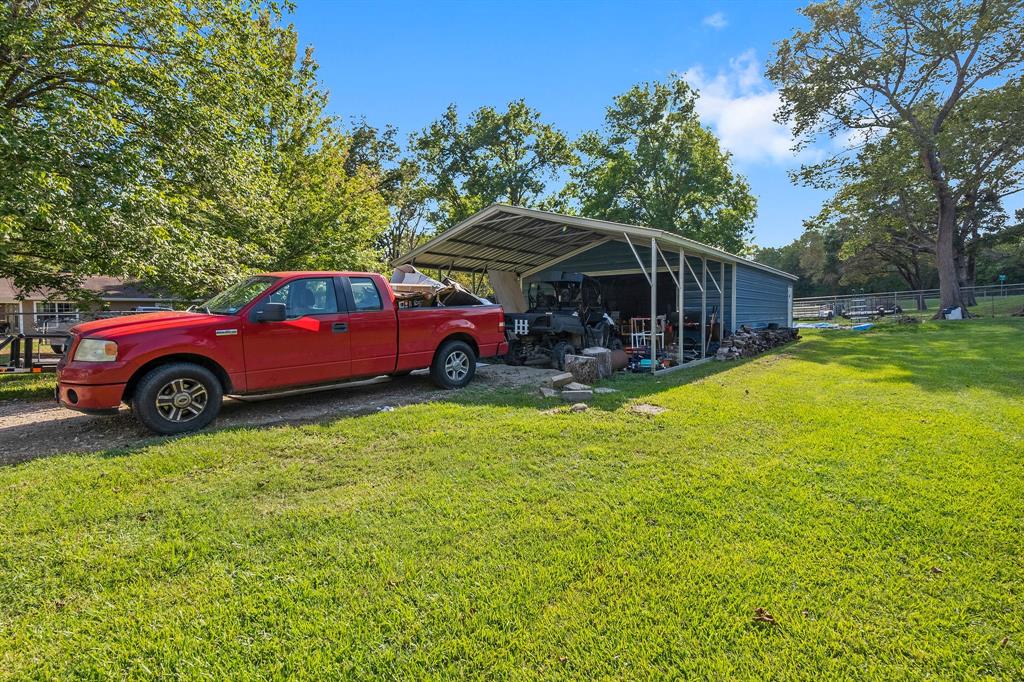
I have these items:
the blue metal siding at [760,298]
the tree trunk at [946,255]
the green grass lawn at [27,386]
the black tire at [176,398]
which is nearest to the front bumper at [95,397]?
the black tire at [176,398]

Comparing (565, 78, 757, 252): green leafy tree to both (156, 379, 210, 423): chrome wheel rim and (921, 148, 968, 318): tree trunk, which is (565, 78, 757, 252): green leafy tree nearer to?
(921, 148, 968, 318): tree trunk

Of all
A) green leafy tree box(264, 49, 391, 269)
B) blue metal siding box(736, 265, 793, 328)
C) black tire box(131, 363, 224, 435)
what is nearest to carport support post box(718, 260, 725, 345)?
blue metal siding box(736, 265, 793, 328)

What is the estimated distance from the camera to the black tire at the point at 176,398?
4.65 m

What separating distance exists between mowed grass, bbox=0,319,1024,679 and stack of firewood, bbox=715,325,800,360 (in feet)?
21.7

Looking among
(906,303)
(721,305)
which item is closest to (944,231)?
(906,303)

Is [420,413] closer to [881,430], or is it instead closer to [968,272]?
[881,430]

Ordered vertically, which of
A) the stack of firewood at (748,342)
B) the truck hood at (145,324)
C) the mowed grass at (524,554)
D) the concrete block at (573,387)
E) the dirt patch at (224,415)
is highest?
the truck hood at (145,324)

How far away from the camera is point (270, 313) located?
5250 mm

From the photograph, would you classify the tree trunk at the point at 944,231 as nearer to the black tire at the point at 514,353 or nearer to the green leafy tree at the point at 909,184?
the green leafy tree at the point at 909,184

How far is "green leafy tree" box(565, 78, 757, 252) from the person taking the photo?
1085 inches

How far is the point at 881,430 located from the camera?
191 inches

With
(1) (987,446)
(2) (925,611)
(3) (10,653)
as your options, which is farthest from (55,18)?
(1) (987,446)

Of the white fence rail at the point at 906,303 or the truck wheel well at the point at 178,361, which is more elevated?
the white fence rail at the point at 906,303

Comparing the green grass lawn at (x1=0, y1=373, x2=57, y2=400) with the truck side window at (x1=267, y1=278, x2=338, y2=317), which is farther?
the green grass lawn at (x1=0, y1=373, x2=57, y2=400)
